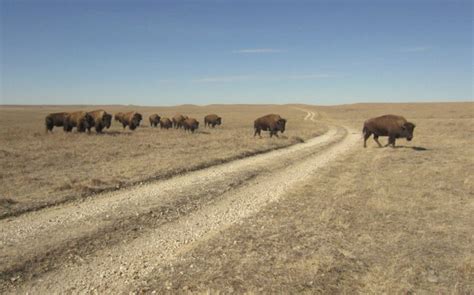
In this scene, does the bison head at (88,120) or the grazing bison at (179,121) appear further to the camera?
the grazing bison at (179,121)

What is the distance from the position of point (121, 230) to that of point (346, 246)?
5.53 m

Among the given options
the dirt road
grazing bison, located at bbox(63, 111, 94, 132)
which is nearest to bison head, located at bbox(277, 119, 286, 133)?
the dirt road

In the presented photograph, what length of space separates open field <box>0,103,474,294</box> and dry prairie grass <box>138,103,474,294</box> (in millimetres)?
32

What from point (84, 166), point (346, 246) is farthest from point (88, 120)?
point (346, 246)

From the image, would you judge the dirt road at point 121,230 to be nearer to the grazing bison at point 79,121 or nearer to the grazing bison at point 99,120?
the grazing bison at point 99,120

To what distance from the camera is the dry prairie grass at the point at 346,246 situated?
23.1 ft

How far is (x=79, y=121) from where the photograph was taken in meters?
38.2

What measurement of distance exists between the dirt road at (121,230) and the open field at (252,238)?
3 cm

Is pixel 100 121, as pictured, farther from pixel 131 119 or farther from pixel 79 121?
pixel 131 119

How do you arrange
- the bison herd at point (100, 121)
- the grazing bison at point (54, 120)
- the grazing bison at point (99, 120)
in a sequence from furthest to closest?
the grazing bison at point (54, 120) → the grazing bison at point (99, 120) → the bison herd at point (100, 121)

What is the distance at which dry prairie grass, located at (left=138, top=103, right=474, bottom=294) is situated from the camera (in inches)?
277

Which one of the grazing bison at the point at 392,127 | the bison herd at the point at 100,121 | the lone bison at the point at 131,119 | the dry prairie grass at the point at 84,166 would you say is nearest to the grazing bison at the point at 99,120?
the bison herd at the point at 100,121

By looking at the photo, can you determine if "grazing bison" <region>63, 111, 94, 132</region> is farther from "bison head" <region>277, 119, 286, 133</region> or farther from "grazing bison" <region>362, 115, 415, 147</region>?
"grazing bison" <region>362, 115, 415, 147</region>

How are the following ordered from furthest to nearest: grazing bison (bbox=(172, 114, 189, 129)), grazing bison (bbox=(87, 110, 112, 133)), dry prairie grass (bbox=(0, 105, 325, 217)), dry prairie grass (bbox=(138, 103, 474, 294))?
1. grazing bison (bbox=(172, 114, 189, 129))
2. grazing bison (bbox=(87, 110, 112, 133))
3. dry prairie grass (bbox=(0, 105, 325, 217))
4. dry prairie grass (bbox=(138, 103, 474, 294))
